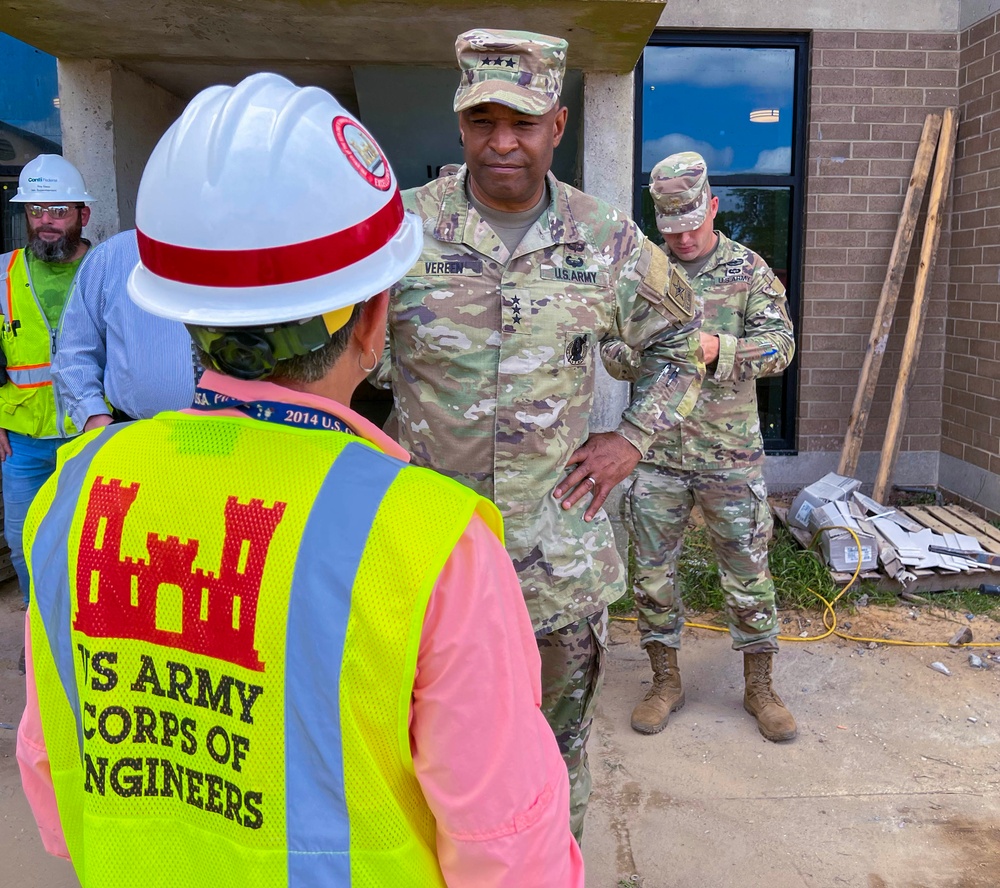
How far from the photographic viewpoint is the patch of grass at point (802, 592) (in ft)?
15.2

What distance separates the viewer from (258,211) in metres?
0.90

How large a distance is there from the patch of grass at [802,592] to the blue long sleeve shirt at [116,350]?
249cm

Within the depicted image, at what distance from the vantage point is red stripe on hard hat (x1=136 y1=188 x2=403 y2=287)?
0.91m

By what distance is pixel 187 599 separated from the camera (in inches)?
35.9

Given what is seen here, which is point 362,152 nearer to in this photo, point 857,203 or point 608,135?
point 608,135

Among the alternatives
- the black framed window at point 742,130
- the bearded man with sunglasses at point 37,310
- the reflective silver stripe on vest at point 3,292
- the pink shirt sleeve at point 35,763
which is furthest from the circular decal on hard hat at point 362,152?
the black framed window at point 742,130

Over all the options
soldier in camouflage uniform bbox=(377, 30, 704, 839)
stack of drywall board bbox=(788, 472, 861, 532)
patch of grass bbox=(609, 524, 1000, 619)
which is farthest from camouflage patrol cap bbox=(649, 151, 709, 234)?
stack of drywall board bbox=(788, 472, 861, 532)

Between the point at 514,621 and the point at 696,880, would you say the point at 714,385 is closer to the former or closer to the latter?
the point at 696,880

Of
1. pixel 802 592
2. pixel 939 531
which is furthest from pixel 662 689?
pixel 939 531

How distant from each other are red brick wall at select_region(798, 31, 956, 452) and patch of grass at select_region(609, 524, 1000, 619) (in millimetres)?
1629

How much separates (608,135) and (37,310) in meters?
2.69

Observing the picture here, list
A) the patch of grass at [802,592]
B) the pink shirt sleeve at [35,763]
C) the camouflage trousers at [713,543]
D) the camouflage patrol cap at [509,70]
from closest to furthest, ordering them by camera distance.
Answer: the pink shirt sleeve at [35,763]
the camouflage patrol cap at [509,70]
the camouflage trousers at [713,543]
the patch of grass at [802,592]

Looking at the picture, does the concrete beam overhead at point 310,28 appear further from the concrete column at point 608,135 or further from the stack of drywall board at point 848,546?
the stack of drywall board at point 848,546

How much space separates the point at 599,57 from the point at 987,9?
10.6 feet
